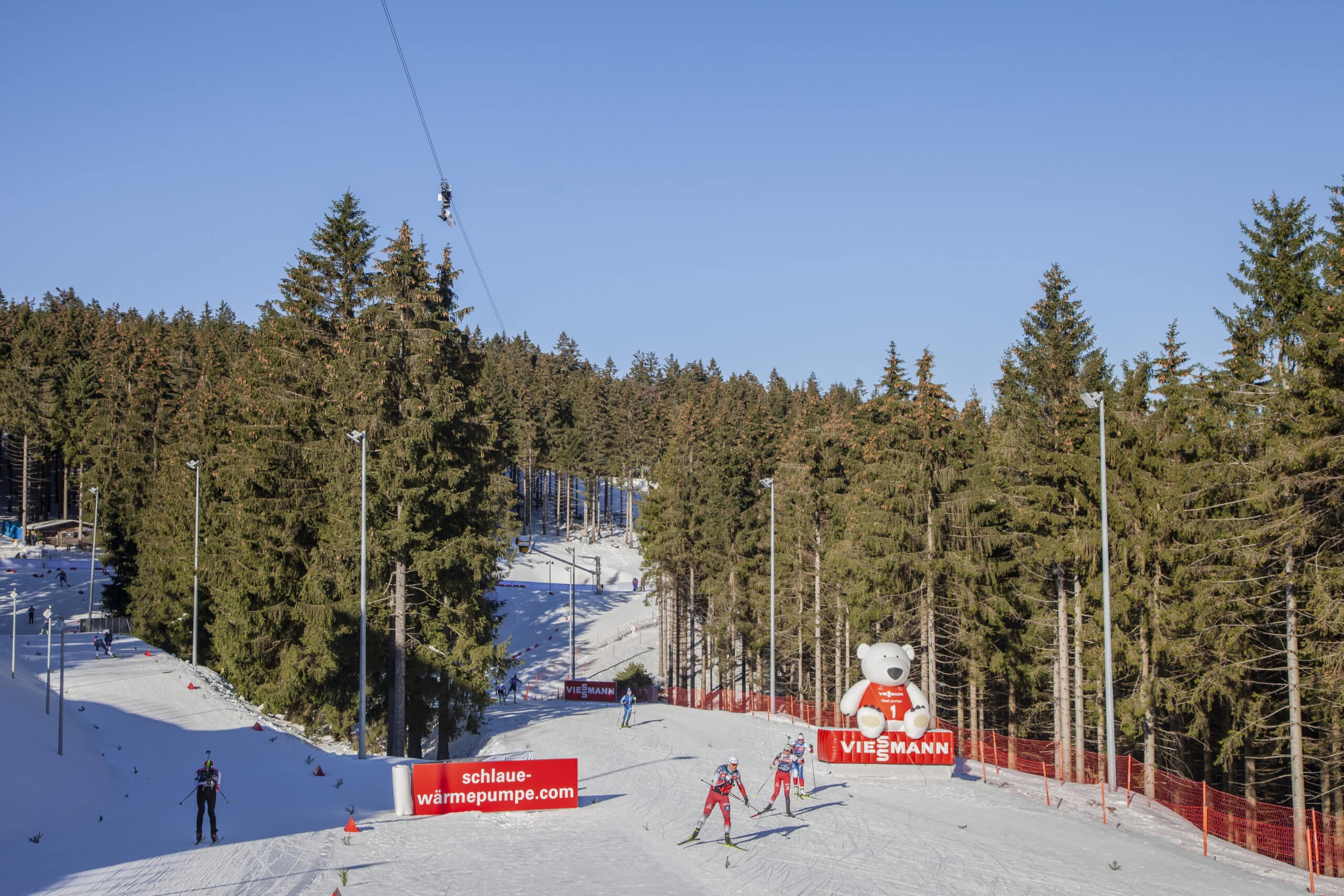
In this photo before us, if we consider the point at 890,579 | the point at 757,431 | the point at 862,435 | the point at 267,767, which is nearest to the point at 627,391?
the point at 757,431

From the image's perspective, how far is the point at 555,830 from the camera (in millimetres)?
18812

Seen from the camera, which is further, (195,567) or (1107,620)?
(195,567)

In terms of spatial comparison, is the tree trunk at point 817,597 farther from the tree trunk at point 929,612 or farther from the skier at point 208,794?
the skier at point 208,794

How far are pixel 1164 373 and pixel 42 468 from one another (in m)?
104

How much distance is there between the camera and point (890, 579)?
33.5 meters

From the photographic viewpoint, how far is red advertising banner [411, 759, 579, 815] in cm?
1978

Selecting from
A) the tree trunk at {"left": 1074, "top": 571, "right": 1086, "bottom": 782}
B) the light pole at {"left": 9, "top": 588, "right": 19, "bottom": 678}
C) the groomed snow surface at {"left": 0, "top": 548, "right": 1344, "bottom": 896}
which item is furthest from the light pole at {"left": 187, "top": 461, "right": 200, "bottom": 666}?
the tree trunk at {"left": 1074, "top": 571, "right": 1086, "bottom": 782}

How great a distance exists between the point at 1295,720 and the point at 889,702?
29.8ft

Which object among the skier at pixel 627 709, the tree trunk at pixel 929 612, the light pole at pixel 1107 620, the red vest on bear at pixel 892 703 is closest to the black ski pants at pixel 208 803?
the red vest on bear at pixel 892 703

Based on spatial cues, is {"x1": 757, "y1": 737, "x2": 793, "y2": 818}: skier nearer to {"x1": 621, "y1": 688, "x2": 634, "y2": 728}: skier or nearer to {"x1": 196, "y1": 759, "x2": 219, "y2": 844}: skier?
{"x1": 196, "y1": 759, "x2": 219, "y2": 844}: skier

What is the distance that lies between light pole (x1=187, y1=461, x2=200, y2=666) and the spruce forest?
1.87 ft

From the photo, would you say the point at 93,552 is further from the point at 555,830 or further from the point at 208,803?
the point at 555,830

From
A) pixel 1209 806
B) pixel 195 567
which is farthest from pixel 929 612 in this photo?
pixel 195 567

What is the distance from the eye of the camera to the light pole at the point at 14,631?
1320 inches
